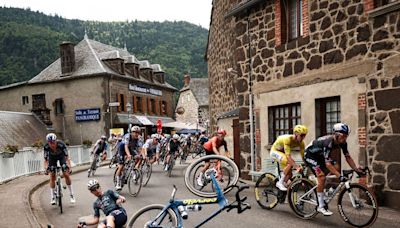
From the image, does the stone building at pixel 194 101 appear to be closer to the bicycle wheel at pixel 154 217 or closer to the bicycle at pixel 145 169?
the bicycle at pixel 145 169

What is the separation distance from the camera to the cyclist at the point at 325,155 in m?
7.82

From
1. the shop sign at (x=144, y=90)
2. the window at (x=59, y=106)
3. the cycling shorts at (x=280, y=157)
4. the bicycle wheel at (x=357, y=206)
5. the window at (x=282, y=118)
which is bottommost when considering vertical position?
the bicycle wheel at (x=357, y=206)

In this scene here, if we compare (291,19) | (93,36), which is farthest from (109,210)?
(93,36)

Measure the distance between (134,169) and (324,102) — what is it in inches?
221

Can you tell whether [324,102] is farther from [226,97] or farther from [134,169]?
[226,97]

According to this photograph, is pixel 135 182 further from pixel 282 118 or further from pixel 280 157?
pixel 282 118

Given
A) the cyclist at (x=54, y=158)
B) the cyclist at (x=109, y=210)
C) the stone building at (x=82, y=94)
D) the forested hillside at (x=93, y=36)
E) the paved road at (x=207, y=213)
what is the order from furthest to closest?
1. the forested hillside at (x=93, y=36)
2. the stone building at (x=82, y=94)
3. the cyclist at (x=54, y=158)
4. the paved road at (x=207, y=213)
5. the cyclist at (x=109, y=210)

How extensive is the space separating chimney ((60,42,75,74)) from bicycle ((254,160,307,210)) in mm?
33207

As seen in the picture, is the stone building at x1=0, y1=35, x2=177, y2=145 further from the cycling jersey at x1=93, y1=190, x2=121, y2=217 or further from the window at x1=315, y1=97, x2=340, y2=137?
the cycling jersey at x1=93, y1=190, x2=121, y2=217

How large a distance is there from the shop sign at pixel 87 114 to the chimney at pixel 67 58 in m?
4.10

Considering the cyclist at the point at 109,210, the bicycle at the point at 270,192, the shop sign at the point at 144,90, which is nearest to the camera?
the cyclist at the point at 109,210

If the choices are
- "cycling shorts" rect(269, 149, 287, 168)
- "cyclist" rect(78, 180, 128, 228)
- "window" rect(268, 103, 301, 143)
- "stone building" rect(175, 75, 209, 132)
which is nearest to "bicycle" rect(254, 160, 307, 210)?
"cycling shorts" rect(269, 149, 287, 168)

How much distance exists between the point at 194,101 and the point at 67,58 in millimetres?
26660

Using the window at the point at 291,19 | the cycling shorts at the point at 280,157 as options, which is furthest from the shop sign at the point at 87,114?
the cycling shorts at the point at 280,157
